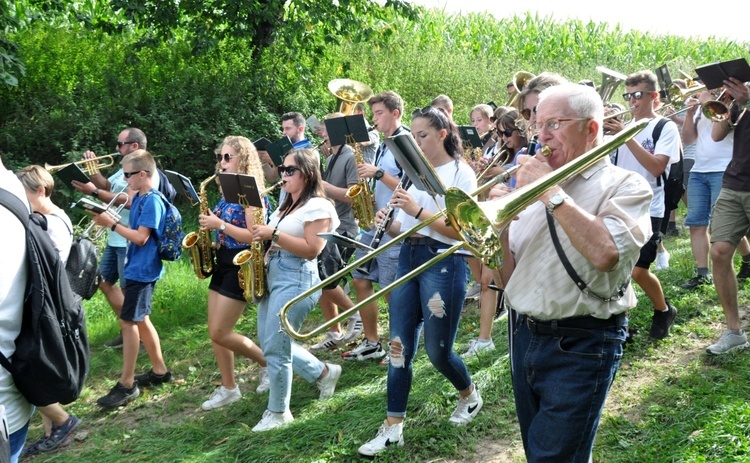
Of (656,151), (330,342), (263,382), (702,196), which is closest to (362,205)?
(330,342)

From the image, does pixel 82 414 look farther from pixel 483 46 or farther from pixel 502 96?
pixel 483 46

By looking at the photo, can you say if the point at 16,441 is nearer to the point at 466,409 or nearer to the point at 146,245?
the point at 466,409

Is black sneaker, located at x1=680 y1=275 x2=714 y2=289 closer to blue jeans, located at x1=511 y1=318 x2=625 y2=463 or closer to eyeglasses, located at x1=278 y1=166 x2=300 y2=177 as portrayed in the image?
eyeglasses, located at x1=278 y1=166 x2=300 y2=177

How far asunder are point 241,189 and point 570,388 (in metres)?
2.96

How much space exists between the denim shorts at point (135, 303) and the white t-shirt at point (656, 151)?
152 inches

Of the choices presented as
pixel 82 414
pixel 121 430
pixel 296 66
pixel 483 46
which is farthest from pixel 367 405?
pixel 483 46

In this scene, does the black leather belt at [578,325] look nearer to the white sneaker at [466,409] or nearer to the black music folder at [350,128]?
the white sneaker at [466,409]

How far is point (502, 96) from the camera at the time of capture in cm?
1547

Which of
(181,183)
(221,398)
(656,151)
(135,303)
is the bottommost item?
(221,398)

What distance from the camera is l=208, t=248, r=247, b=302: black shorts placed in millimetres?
5441

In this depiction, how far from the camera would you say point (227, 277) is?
5.46 metres

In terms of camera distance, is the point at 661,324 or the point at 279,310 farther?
the point at 661,324

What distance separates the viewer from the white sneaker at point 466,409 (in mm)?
4730

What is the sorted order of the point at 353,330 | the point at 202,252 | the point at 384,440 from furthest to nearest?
the point at 353,330 → the point at 202,252 → the point at 384,440
